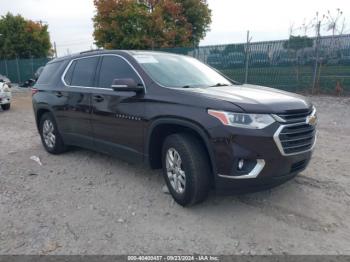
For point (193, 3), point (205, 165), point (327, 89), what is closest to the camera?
point (205, 165)

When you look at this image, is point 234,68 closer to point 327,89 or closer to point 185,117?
point 327,89

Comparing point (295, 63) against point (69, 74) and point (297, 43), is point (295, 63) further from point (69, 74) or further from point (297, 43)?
point (69, 74)

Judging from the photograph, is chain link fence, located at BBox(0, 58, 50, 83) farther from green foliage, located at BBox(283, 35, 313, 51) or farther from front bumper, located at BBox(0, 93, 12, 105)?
green foliage, located at BBox(283, 35, 313, 51)

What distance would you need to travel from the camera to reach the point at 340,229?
127 inches

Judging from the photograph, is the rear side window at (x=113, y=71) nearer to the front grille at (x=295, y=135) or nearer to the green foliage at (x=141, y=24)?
the front grille at (x=295, y=135)

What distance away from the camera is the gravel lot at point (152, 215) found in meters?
3.05

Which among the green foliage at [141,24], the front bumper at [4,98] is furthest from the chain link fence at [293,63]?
the green foliage at [141,24]

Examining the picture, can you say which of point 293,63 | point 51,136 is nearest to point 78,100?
point 51,136

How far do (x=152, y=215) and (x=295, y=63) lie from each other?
33.2 feet

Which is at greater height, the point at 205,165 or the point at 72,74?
the point at 72,74

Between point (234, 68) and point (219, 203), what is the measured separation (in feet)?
33.4

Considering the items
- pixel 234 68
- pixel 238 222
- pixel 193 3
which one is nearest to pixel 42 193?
pixel 238 222

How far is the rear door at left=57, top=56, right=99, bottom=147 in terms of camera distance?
4.93 meters

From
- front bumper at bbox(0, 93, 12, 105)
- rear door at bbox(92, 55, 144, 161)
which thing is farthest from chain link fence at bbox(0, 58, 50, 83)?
rear door at bbox(92, 55, 144, 161)
